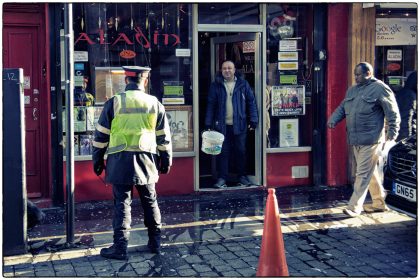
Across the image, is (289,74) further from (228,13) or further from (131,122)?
(131,122)

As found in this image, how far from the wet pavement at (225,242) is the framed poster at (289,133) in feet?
3.72

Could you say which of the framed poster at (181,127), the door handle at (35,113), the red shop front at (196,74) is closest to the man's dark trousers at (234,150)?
the red shop front at (196,74)

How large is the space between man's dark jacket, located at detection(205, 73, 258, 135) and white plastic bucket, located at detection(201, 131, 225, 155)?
26cm

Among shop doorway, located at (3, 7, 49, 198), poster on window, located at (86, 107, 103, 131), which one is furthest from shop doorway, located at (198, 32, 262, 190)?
shop doorway, located at (3, 7, 49, 198)

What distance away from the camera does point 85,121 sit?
9.13m

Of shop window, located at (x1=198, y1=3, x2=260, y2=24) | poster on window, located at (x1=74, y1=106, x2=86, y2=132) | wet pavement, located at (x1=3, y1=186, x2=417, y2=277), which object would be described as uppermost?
shop window, located at (x1=198, y1=3, x2=260, y2=24)

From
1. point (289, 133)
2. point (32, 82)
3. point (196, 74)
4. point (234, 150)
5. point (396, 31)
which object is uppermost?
point (396, 31)

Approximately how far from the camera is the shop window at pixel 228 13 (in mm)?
9555

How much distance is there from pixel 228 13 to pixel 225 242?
4.01 m

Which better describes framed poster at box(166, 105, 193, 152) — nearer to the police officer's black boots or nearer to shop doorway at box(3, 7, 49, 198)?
shop doorway at box(3, 7, 49, 198)

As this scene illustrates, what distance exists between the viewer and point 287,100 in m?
10.1

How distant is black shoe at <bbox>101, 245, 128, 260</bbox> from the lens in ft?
21.1

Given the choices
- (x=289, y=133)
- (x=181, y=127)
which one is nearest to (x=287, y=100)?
(x=289, y=133)

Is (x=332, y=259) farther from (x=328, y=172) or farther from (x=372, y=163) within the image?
(x=328, y=172)
